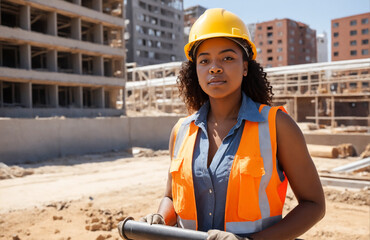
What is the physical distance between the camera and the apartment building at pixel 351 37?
64.4 m

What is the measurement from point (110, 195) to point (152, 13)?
60191 mm

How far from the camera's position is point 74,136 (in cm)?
1575

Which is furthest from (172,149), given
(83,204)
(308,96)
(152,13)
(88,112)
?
(152,13)

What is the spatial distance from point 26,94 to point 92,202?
17.3 meters

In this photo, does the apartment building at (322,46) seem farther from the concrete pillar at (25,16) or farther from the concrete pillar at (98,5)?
the concrete pillar at (25,16)

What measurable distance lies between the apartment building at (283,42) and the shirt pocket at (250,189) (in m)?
71.0

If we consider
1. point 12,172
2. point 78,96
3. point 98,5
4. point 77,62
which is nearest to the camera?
point 12,172

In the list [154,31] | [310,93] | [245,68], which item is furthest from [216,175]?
[154,31]

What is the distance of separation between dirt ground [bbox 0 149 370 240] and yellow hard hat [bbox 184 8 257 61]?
12.1 feet

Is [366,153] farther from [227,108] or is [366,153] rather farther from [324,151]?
[227,108]

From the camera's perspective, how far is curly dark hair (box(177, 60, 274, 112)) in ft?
6.39

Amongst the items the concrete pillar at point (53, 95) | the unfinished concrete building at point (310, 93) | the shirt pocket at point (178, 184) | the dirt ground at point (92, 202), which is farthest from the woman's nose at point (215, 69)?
the concrete pillar at point (53, 95)

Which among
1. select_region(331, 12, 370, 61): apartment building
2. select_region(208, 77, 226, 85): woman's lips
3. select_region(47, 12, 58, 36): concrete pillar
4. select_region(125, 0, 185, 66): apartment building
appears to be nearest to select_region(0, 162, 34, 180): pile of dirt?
select_region(208, 77, 226, 85): woman's lips

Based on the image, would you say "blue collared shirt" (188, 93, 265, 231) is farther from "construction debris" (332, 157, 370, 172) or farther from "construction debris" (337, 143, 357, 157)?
"construction debris" (337, 143, 357, 157)
